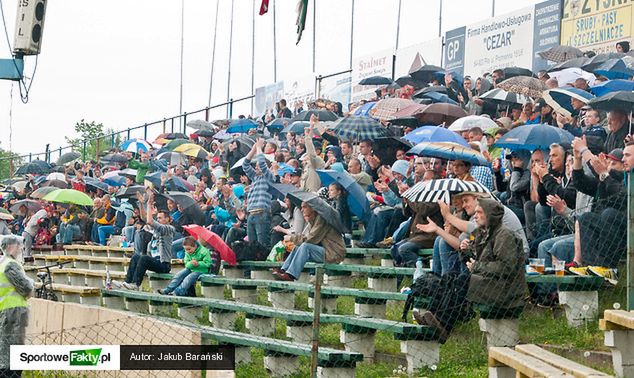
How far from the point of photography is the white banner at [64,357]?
12383 mm

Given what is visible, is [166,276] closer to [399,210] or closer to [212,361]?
[399,210]

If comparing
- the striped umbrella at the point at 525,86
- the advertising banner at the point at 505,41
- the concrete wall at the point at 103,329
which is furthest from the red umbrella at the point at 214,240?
the advertising banner at the point at 505,41

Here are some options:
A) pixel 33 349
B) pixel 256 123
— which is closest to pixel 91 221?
pixel 256 123

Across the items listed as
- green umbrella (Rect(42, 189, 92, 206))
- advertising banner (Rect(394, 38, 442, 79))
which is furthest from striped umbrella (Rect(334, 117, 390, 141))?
green umbrella (Rect(42, 189, 92, 206))

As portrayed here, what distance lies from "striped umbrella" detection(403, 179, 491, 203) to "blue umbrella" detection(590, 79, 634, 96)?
344cm

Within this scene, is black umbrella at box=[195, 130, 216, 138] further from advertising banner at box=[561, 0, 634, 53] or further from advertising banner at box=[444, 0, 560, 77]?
advertising banner at box=[561, 0, 634, 53]

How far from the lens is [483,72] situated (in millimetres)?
25141

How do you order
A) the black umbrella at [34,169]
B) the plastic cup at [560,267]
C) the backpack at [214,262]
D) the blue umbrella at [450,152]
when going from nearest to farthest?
the plastic cup at [560,267], the blue umbrella at [450,152], the backpack at [214,262], the black umbrella at [34,169]

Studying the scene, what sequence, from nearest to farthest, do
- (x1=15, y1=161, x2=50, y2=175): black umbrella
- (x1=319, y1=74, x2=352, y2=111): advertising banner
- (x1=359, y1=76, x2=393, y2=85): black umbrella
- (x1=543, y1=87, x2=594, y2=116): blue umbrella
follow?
(x1=543, y1=87, x2=594, y2=116): blue umbrella < (x1=359, y1=76, x2=393, y2=85): black umbrella < (x1=319, y1=74, x2=352, y2=111): advertising banner < (x1=15, y1=161, x2=50, y2=175): black umbrella

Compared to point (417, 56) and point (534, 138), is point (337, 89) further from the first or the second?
point (534, 138)

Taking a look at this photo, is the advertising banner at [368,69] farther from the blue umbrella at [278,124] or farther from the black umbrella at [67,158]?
the black umbrella at [67,158]

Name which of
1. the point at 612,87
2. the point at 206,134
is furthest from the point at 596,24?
the point at 206,134

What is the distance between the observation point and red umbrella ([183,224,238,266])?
16.8 meters

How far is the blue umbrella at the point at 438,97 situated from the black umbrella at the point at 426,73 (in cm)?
248
